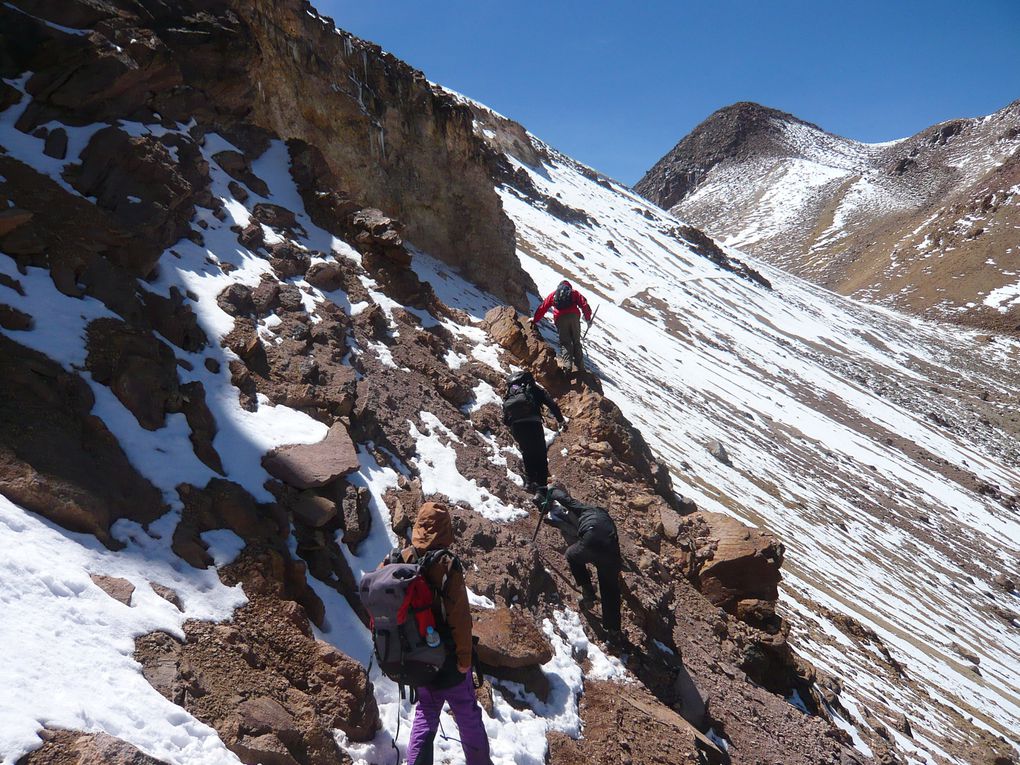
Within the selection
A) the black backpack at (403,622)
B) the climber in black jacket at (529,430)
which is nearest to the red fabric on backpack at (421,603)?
the black backpack at (403,622)

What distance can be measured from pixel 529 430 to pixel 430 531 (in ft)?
14.0

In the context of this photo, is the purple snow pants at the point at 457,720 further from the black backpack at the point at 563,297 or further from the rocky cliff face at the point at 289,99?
the black backpack at the point at 563,297

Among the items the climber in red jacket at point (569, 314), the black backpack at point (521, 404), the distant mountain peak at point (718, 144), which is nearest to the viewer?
the black backpack at point (521, 404)

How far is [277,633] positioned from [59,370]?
2.78 metres

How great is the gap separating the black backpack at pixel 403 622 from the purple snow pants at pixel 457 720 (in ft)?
0.78

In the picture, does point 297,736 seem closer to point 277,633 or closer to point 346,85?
point 277,633

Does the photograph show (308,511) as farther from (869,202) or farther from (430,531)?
(869,202)

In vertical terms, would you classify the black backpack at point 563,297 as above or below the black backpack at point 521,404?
above

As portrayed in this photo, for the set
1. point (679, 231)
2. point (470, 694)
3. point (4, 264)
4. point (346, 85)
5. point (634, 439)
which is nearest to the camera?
point (470, 694)

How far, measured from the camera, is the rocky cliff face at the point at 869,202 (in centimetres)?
6481

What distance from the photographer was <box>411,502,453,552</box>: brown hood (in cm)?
394

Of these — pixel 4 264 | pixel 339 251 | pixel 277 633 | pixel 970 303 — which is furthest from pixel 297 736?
pixel 970 303

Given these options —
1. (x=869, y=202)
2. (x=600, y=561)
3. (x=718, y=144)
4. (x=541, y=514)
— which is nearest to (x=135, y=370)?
(x=541, y=514)

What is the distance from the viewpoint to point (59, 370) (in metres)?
4.65
